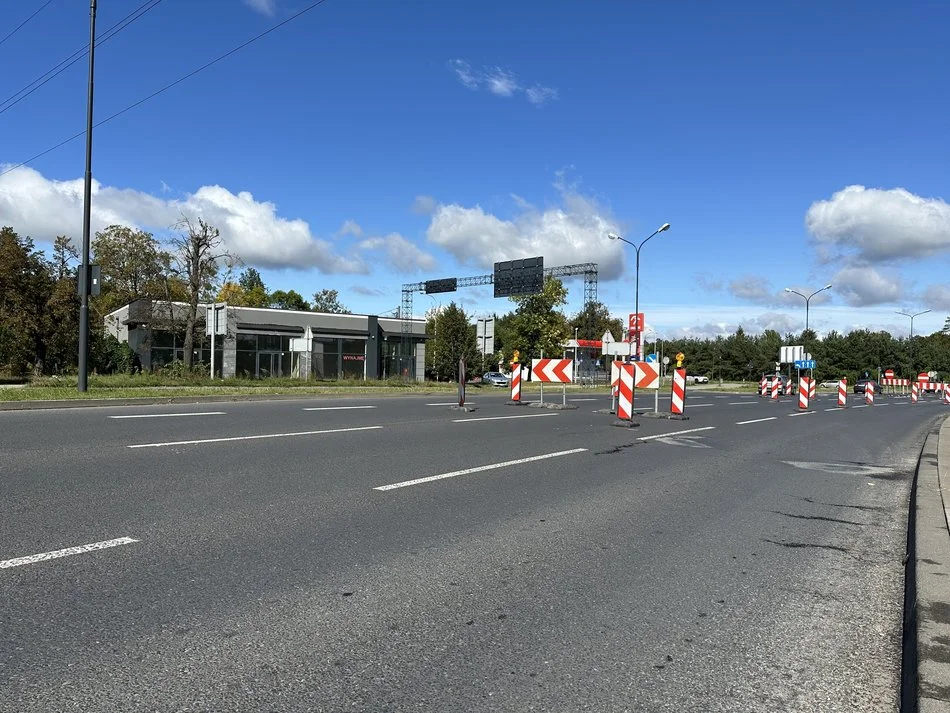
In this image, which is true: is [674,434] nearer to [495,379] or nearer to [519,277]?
[519,277]

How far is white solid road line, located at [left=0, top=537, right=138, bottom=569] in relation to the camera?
4535 millimetres

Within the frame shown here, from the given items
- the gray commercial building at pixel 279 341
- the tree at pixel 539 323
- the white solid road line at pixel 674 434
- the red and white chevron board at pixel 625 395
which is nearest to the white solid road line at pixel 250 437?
the white solid road line at pixel 674 434

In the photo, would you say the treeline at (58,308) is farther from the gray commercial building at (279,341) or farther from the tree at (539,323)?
the tree at (539,323)

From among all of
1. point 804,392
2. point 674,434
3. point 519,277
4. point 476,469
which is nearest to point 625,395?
point 674,434

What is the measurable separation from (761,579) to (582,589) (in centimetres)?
135

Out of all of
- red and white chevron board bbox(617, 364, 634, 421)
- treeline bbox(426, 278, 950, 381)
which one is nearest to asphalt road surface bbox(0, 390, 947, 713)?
red and white chevron board bbox(617, 364, 634, 421)

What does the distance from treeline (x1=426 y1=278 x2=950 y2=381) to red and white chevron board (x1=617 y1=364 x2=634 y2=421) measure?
164 feet

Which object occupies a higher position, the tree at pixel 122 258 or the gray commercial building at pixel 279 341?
the tree at pixel 122 258

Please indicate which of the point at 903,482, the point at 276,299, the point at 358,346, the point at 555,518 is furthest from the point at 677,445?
the point at 276,299

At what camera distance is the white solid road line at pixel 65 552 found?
454 centimetres

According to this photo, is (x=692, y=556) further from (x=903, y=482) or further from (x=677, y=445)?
(x=677, y=445)

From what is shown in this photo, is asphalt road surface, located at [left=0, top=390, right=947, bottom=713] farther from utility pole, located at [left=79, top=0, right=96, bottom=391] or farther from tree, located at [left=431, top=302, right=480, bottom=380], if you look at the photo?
tree, located at [left=431, top=302, right=480, bottom=380]

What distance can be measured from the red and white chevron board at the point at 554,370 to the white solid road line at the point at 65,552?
15.2 meters

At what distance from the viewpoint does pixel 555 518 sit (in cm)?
641
